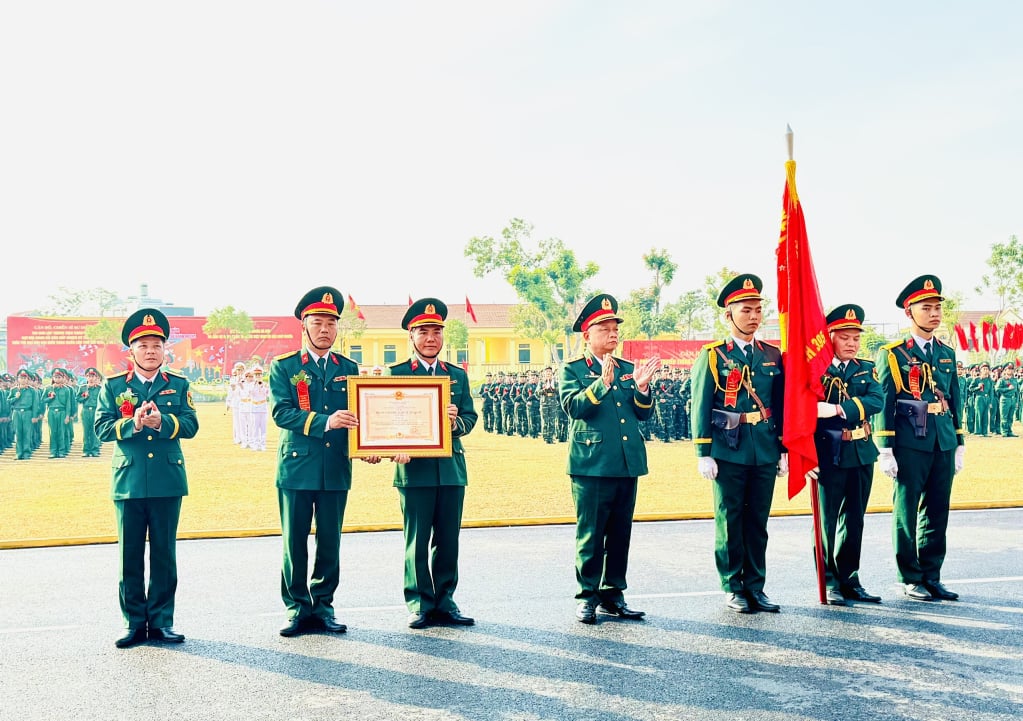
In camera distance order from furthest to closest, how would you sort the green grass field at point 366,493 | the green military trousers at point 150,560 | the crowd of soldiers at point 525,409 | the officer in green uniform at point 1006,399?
the officer in green uniform at point 1006,399 < the crowd of soldiers at point 525,409 < the green grass field at point 366,493 < the green military trousers at point 150,560

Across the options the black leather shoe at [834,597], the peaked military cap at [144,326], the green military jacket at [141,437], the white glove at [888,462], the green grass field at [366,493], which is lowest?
the black leather shoe at [834,597]

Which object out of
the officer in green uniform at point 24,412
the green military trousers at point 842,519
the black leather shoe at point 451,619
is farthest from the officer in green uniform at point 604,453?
the officer in green uniform at point 24,412

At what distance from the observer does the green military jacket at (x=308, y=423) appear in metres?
5.31

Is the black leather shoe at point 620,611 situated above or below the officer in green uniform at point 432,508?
below

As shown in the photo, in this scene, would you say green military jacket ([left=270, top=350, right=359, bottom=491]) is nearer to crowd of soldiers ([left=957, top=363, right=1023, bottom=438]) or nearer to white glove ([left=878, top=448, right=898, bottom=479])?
white glove ([left=878, top=448, right=898, bottom=479])

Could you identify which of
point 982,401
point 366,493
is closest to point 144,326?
point 366,493

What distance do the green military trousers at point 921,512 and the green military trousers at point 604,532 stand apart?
1.92 metres

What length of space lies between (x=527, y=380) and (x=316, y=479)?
58.0ft

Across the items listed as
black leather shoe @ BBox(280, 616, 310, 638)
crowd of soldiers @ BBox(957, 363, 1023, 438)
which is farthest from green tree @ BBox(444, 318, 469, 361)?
black leather shoe @ BBox(280, 616, 310, 638)

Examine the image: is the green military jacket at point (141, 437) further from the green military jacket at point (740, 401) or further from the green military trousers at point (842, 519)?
the green military trousers at point (842, 519)

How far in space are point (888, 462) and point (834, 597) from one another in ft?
3.23

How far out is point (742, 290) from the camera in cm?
588

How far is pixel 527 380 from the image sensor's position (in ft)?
75.2

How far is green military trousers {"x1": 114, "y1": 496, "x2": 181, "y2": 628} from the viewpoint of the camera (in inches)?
201
